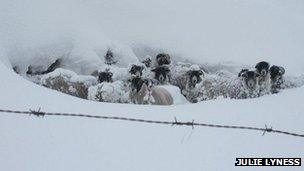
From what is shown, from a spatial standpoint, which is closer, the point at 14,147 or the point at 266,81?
the point at 14,147

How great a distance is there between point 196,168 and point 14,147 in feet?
4.23

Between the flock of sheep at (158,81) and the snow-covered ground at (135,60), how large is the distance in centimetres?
36

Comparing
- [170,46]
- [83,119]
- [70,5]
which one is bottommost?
[83,119]

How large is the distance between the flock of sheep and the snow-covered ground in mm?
358

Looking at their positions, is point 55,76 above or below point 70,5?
below

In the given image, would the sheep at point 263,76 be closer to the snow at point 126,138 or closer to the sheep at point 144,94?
the sheep at point 144,94

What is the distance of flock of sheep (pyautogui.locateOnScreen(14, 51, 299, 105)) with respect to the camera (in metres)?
6.43

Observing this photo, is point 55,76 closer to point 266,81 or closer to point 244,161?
point 266,81

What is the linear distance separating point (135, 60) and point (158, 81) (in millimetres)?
623

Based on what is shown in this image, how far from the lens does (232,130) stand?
413 cm

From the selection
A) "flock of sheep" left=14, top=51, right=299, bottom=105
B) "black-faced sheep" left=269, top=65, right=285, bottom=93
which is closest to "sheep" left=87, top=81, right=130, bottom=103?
"flock of sheep" left=14, top=51, right=299, bottom=105

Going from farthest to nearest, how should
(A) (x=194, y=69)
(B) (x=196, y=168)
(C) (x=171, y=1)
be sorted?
(C) (x=171, y=1)
(A) (x=194, y=69)
(B) (x=196, y=168)

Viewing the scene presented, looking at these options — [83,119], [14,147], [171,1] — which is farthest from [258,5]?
[14,147]

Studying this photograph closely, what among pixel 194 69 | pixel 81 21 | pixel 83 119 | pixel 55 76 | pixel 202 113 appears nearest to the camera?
pixel 83 119
